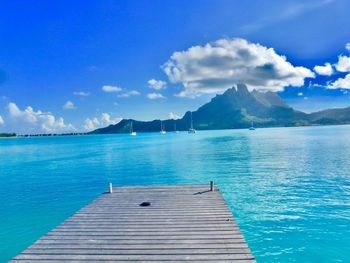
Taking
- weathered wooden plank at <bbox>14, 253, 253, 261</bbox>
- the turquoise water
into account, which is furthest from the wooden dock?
the turquoise water

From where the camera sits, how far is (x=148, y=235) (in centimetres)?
1031

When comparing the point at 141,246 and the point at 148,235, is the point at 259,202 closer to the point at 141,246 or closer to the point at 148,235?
the point at 148,235

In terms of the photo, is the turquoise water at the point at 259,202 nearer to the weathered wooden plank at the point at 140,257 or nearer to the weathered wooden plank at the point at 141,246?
the weathered wooden plank at the point at 141,246

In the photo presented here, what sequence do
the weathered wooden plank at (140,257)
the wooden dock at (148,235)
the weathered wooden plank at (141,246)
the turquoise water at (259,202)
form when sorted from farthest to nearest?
the turquoise water at (259,202)
the weathered wooden plank at (141,246)
the wooden dock at (148,235)
the weathered wooden plank at (140,257)

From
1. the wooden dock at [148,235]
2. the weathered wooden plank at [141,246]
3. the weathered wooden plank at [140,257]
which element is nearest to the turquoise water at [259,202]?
the wooden dock at [148,235]

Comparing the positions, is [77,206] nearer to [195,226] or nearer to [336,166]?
[195,226]

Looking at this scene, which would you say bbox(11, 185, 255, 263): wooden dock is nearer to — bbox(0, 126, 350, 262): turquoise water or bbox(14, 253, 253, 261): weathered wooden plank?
bbox(14, 253, 253, 261): weathered wooden plank

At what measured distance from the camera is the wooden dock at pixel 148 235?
8.64 m

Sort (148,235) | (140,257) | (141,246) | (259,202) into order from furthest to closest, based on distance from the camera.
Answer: (259,202), (148,235), (141,246), (140,257)

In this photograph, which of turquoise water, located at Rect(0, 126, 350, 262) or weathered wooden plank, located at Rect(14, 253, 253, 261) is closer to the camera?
weathered wooden plank, located at Rect(14, 253, 253, 261)

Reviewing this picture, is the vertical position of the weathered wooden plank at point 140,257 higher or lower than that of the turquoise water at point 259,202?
higher

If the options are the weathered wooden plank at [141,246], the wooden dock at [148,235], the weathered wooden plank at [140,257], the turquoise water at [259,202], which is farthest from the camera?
the turquoise water at [259,202]

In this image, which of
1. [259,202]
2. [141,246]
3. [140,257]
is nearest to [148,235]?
[141,246]

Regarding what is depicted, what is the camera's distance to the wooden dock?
864 centimetres
